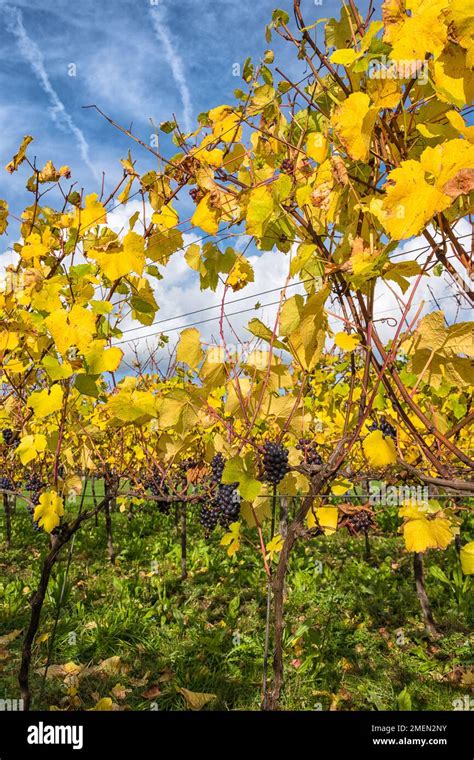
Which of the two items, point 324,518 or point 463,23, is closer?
point 463,23

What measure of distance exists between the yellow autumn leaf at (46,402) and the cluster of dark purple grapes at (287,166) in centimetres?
95

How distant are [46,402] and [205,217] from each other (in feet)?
2.63

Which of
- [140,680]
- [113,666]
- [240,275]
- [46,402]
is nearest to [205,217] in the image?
[240,275]

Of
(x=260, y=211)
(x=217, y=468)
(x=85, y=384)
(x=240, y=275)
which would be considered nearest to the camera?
(x=260, y=211)

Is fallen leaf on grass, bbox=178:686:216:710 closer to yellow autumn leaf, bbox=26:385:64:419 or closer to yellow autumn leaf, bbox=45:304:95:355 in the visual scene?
yellow autumn leaf, bbox=26:385:64:419

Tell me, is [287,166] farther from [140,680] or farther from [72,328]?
[140,680]

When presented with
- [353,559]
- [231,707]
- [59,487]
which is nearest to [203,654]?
[231,707]

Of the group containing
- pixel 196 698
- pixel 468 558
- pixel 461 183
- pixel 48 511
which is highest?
pixel 461 183

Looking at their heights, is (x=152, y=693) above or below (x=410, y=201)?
below

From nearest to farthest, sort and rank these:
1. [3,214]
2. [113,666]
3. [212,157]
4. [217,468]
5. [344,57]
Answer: [344,57], [212,157], [3,214], [113,666], [217,468]

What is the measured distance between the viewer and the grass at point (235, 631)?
324 centimetres

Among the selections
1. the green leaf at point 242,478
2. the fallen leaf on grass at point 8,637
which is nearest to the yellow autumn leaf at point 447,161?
the green leaf at point 242,478

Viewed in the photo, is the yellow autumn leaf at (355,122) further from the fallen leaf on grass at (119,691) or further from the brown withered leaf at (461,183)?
the fallen leaf on grass at (119,691)

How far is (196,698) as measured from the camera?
3.00 meters
